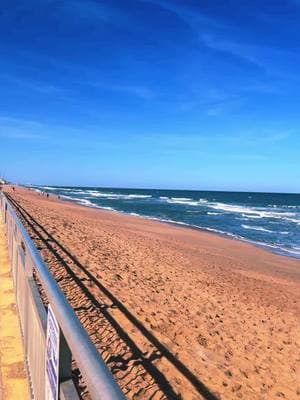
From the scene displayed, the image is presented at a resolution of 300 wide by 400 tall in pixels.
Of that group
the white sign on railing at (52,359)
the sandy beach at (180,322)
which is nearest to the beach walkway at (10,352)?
the white sign on railing at (52,359)

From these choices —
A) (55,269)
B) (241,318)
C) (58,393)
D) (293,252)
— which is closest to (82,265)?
(55,269)

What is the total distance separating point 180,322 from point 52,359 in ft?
20.3

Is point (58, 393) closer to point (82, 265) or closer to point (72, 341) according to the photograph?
point (72, 341)

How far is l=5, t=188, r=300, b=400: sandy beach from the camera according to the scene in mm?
5812

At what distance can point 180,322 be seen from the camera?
8.03 meters

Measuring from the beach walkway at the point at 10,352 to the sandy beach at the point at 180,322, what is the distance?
1454 mm

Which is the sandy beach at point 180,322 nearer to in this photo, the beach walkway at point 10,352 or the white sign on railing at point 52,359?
the beach walkway at point 10,352

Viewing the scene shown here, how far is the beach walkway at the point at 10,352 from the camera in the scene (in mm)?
3291

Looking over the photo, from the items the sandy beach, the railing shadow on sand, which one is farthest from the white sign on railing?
the railing shadow on sand

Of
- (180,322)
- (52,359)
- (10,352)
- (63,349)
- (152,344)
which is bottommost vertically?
(180,322)

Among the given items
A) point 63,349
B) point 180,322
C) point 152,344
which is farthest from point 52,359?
point 180,322

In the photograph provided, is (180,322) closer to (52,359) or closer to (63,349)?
(52,359)

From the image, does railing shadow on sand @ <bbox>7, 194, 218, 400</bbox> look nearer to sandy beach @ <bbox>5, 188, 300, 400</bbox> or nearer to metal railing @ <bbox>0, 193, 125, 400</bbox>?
sandy beach @ <bbox>5, 188, 300, 400</bbox>

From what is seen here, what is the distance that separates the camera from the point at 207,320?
28.3 feet
